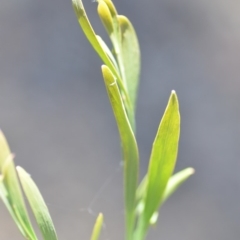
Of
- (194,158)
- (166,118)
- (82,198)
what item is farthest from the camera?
(194,158)

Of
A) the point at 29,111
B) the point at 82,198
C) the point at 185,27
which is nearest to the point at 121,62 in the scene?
the point at 82,198

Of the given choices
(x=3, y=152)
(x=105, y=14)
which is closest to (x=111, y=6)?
(x=105, y=14)

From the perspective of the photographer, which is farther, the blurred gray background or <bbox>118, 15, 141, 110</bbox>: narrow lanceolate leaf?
the blurred gray background

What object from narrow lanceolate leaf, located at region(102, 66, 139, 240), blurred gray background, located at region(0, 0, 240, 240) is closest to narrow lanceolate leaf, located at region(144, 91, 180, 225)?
narrow lanceolate leaf, located at region(102, 66, 139, 240)

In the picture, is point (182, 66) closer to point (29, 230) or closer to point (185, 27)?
point (185, 27)

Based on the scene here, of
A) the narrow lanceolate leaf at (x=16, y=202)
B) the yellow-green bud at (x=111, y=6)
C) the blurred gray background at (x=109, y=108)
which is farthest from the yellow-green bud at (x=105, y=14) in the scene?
the blurred gray background at (x=109, y=108)

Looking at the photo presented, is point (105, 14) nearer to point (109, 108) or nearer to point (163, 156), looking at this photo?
point (163, 156)

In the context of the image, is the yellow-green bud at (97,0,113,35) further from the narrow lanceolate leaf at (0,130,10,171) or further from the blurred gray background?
the blurred gray background
